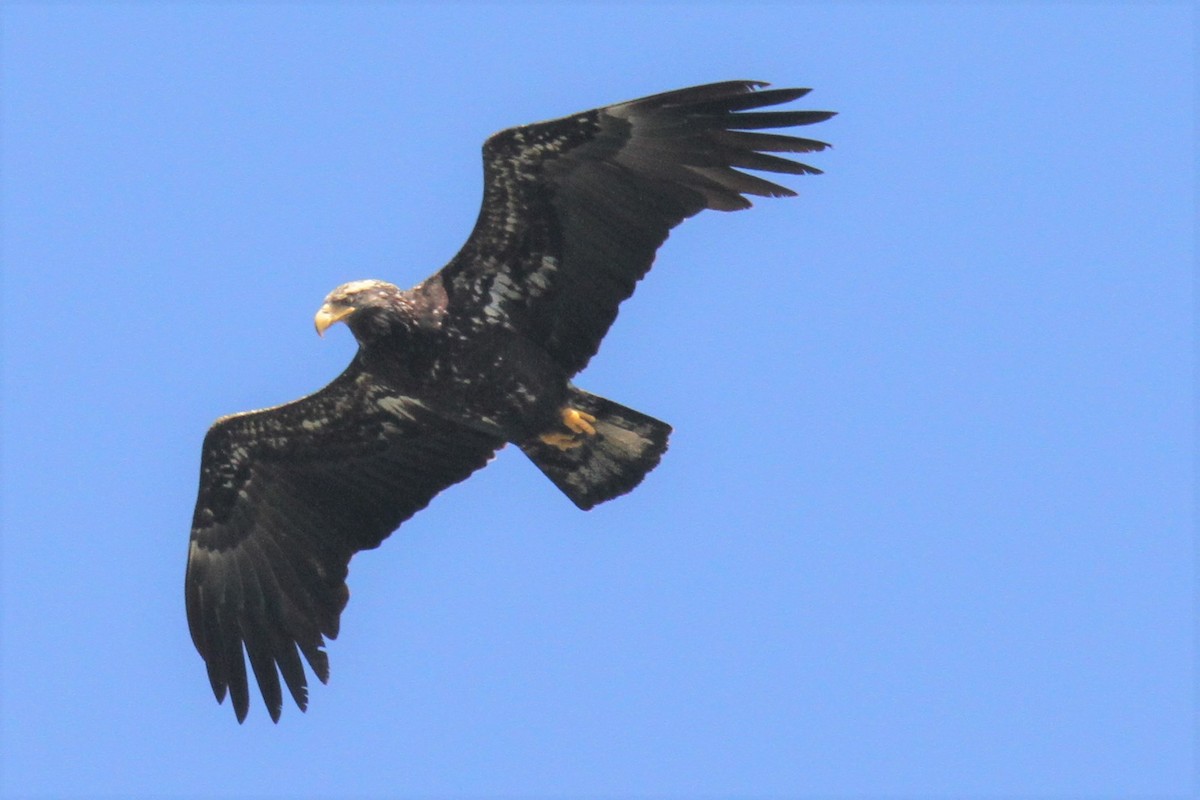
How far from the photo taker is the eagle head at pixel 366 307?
49.5 ft

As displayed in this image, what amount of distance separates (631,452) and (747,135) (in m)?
2.96

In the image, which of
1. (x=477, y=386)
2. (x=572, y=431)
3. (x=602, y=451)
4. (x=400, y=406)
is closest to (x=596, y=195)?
(x=477, y=386)

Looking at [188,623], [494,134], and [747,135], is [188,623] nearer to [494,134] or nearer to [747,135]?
[494,134]

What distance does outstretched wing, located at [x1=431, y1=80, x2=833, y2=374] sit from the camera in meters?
14.6

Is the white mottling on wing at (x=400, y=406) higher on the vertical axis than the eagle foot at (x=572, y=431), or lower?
higher

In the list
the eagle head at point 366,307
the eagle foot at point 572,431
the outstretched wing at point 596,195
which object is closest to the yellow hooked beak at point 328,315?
the eagle head at point 366,307

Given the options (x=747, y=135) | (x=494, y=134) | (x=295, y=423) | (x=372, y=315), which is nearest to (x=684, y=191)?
(x=747, y=135)

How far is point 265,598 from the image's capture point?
56.2 ft

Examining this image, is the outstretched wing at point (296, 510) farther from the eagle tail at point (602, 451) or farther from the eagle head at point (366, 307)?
the eagle head at point (366, 307)

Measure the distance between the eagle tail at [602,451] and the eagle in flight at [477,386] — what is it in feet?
0.06

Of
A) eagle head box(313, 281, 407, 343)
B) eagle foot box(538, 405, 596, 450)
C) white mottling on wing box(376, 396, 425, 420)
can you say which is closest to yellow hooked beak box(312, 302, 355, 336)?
eagle head box(313, 281, 407, 343)

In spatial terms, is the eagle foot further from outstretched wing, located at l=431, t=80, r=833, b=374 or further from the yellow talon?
outstretched wing, located at l=431, t=80, r=833, b=374

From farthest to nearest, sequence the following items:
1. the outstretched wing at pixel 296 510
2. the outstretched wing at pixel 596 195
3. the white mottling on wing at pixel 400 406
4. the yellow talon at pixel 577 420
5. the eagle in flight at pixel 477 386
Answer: the outstretched wing at pixel 296 510 < the white mottling on wing at pixel 400 406 < the yellow talon at pixel 577 420 < the eagle in flight at pixel 477 386 < the outstretched wing at pixel 596 195

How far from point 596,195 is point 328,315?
2.35 metres
